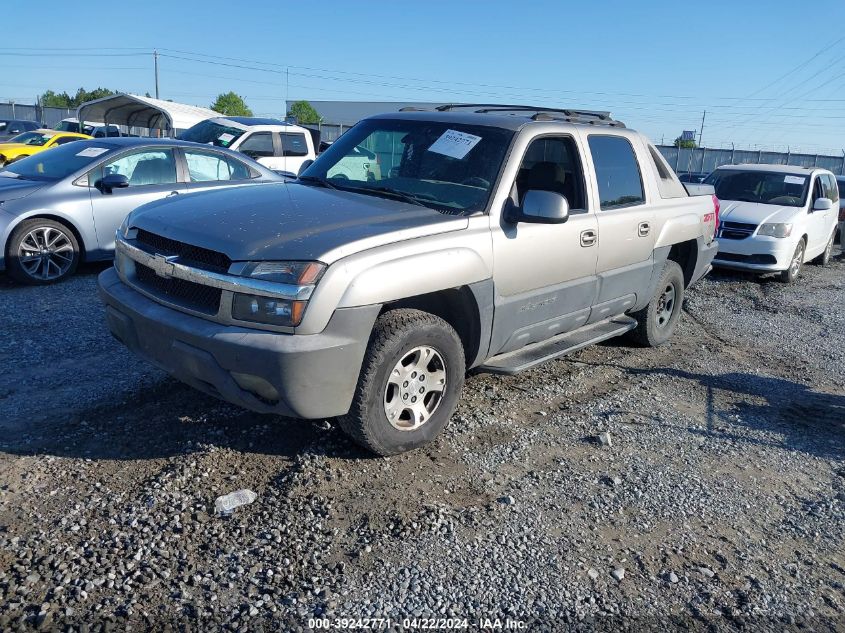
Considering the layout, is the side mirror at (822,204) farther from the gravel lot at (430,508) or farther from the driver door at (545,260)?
the driver door at (545,260)

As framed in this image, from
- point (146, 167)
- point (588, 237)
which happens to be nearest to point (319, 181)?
point (588, 237)

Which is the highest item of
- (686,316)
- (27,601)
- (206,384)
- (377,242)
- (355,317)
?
(377,242)

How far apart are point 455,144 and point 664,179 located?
2.42 m

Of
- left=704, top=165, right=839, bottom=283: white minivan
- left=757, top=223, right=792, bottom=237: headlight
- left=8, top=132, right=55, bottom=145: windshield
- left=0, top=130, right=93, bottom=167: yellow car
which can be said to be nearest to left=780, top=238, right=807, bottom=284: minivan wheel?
left=704, top=165, right=839, bottom=283: white minivan

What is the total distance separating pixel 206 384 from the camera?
3.64m

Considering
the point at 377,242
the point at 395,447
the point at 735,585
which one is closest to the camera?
the point at 735,585

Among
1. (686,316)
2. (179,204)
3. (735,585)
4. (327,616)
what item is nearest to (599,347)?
(686,316)

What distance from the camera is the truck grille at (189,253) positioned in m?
3.57

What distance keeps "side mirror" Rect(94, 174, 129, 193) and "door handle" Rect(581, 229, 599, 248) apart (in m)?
5.18

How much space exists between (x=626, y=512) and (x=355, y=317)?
5.68ft

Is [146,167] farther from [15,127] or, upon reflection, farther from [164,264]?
[15,127]

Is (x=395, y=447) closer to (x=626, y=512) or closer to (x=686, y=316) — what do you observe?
(x=626, y=512)

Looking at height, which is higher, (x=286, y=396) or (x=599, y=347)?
(x=286, y=396)

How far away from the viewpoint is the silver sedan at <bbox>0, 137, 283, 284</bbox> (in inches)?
287
